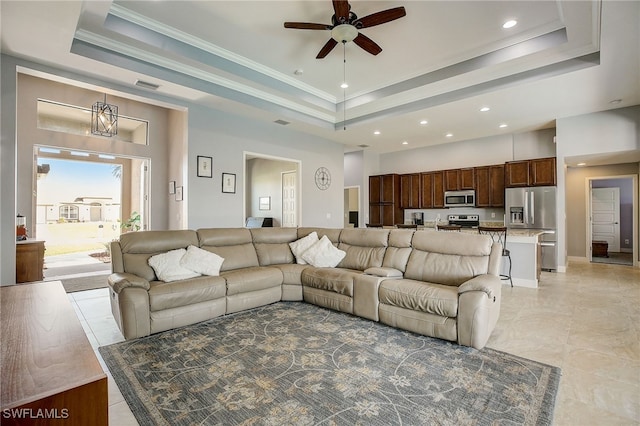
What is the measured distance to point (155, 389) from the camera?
6.61ft

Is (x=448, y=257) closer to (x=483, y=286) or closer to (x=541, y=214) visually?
(x=483, y=286)

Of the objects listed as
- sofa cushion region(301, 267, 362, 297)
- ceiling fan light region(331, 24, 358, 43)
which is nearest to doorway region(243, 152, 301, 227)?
sofa cushion region(301, 267, 362, 297)

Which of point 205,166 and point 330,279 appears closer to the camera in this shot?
point 330,279

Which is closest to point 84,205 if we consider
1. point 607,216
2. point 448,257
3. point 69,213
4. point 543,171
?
point 69,213

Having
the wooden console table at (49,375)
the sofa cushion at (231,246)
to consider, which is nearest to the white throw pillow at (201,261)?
the sofa cushion at (231,246)

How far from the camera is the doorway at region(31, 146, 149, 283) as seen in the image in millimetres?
6969

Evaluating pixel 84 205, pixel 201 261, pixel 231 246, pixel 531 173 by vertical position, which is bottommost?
pixel 201 261

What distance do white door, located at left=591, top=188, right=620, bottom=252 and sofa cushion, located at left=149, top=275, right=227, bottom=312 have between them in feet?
33.1

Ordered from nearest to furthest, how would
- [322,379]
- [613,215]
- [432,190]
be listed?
[322,379]
[432,190]
[613,215]

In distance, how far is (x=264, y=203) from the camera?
370 inches

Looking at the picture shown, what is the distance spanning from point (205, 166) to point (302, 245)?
2.26 m

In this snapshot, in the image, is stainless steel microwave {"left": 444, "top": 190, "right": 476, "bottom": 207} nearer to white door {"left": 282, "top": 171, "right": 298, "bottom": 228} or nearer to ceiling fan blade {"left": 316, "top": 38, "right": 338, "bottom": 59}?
white door {"left": 282, "top": 171, "right": 298, "bottom": 228}

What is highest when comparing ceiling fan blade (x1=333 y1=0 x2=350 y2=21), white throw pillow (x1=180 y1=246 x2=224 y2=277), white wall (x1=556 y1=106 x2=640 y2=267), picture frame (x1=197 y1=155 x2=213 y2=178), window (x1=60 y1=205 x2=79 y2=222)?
ceiling fan blade (x1=333 y1=0 x2=350 y2=21)

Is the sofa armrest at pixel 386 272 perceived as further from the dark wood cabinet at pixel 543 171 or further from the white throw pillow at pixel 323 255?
the dark wood cabinet at pixel 543 171
